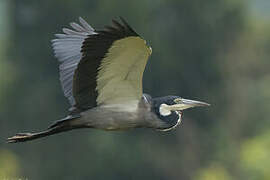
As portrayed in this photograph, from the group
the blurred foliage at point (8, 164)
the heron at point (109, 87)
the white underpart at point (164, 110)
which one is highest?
the blurred foliage at point (8, 164)

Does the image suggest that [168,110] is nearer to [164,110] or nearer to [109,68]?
[164,110]

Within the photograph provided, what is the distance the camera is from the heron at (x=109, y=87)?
392 inches

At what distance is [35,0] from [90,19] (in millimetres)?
4806

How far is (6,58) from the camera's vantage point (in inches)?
1676

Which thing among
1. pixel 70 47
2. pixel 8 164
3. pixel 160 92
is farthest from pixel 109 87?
pixel 8 164

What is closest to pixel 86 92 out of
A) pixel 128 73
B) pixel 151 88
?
pixel 128 73

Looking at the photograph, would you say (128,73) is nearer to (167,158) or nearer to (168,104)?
(168,104)

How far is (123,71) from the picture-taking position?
34.2 feet

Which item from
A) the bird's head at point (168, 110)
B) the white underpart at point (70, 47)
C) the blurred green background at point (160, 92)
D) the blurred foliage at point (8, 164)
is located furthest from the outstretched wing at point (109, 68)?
the blurred green background at point (160, 92)

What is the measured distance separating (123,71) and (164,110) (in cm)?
106

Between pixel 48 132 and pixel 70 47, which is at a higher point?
pixel 70 47

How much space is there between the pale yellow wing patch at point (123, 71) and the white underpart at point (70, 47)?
0.99 metres

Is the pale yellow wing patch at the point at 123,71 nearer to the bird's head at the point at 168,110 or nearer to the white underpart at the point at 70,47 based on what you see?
the bird's head at the point at 168,110

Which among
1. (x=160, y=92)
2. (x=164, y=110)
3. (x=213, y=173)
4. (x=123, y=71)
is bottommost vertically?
(x=123, y=71)
